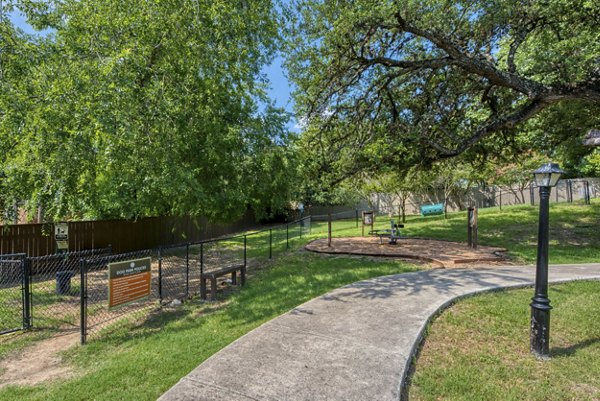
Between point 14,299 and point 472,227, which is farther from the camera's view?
point 472,227

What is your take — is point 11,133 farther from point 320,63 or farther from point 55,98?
point 320,63

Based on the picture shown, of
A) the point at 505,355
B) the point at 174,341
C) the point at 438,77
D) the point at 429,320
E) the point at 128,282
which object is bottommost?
the point at 174,341

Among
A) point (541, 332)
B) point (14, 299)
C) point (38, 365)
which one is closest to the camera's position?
point (541, 332)

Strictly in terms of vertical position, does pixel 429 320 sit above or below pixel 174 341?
above

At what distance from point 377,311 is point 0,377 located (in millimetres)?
5024

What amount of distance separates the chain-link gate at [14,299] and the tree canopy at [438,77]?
7806mm

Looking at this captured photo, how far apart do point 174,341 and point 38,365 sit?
5.49 ft

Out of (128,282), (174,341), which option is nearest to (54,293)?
(128,282)

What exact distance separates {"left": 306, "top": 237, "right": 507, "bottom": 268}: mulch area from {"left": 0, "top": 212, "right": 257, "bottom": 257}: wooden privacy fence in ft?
17.6

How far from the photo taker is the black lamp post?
3955 millimetres

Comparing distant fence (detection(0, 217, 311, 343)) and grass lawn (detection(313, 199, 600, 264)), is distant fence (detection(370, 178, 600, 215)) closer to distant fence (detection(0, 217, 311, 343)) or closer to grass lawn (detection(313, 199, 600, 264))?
grass lawn (detection(313, 199, 600, 264))

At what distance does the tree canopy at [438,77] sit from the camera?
8.17 m

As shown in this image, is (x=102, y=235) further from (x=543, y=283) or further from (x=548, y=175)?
(x=548, y=175)

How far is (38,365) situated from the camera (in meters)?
4.42
